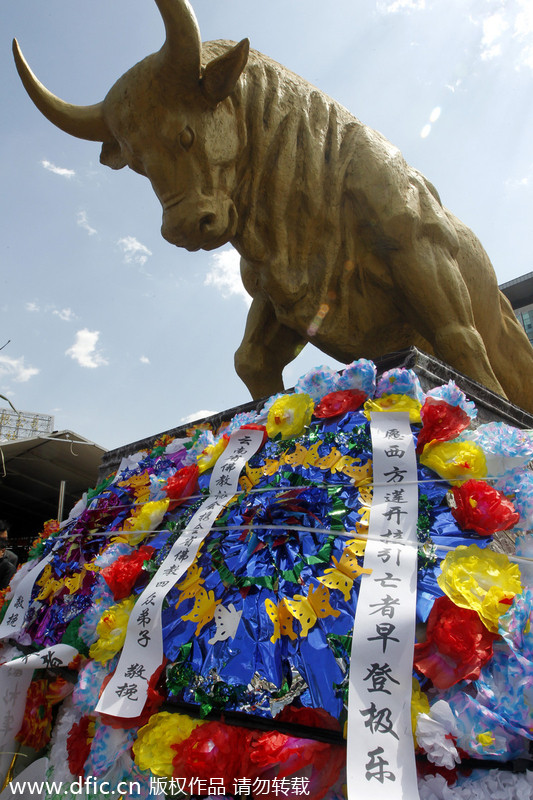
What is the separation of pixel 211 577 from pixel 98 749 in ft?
2.17

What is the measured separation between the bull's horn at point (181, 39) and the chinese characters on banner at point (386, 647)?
8.66 feet

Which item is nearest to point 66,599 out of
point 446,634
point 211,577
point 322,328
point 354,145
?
point 211,577

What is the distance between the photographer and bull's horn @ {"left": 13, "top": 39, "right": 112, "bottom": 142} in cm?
358

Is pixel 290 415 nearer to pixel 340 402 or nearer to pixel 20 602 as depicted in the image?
pixel 340 402

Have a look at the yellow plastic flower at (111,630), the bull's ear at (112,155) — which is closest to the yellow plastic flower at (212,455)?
the yellow plastic flower at (111,630)

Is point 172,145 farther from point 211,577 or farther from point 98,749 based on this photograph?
point 98,749

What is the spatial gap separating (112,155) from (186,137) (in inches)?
34.9

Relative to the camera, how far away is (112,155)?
3.81 m

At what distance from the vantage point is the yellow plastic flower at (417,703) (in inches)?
51.9

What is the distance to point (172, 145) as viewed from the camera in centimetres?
322

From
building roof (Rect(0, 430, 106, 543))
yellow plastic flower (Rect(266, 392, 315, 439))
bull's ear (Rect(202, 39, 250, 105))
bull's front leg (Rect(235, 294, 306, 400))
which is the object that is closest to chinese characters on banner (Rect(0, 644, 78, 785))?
yellow plastic flower (Rect(266, 392, 315, 439))

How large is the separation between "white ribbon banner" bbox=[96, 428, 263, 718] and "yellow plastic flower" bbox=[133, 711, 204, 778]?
8 centimetres

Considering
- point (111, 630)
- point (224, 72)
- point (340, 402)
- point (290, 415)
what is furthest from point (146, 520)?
point (224, 72)

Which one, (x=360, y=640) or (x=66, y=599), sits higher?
(x=66, y=599)
